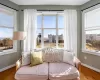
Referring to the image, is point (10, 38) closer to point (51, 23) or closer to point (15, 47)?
point (15, 47)

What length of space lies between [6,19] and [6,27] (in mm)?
316

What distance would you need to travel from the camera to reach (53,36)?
407 cm

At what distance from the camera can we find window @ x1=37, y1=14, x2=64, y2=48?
4047 millimetres

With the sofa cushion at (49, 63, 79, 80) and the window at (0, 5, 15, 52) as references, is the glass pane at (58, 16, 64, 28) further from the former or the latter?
the sofa cushion at (49, 63, 79, 80)

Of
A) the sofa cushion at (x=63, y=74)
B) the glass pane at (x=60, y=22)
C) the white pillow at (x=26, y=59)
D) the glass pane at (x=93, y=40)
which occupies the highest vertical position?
the glass pane at (x=60, y=22)

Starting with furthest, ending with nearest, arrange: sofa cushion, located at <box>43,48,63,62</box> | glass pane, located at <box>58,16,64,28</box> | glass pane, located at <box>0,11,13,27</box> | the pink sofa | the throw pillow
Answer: glass pane, located at <box>58,16,64,28</box>, glass pane, located at <box>0,11,13,27</box>, sofa cushion, located at <box>43,48,63,62</box>, the throw pillow, the pink sofa

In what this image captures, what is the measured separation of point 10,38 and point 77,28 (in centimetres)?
290

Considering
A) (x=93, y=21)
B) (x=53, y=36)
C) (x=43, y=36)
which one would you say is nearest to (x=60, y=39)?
(x=53, y=36)

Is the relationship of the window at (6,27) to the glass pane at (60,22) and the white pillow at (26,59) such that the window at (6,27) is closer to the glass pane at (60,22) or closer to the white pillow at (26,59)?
the white pillow at (26,59)

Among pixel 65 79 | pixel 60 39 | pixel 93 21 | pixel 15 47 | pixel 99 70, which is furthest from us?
pixel 60 39

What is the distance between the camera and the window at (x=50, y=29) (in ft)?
13.3

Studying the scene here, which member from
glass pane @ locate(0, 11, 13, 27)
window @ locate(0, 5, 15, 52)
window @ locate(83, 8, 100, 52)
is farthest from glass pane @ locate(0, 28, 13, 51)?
window @ locate(83, 8, 100, 52)

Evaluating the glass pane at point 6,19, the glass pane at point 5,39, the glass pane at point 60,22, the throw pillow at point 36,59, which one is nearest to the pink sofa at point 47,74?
the throw pillow at point 36,59

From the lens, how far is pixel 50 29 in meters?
4.07
